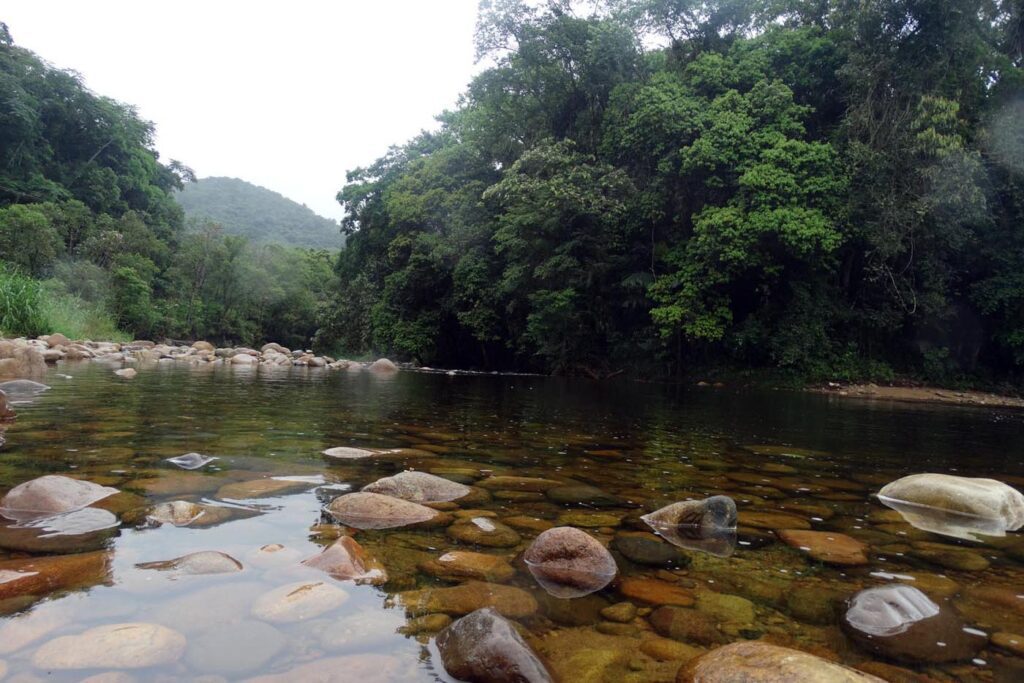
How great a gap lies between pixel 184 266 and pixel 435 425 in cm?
3813

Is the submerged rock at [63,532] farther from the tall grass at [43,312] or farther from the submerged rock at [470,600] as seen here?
the tall grass at [43,312]

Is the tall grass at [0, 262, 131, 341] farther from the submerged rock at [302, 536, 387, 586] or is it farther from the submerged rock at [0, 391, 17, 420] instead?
the submerged rock at [302, 536, 387, 586]

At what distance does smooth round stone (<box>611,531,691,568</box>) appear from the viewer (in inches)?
93.4

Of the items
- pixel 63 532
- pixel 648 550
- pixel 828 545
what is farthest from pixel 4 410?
pixel 828 545

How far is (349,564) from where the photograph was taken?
2133 mm

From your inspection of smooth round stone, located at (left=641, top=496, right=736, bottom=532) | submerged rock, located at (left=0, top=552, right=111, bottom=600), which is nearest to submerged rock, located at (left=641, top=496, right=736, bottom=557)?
smooth round stone, located at (left=641, top=496, right=736, bottom=532)

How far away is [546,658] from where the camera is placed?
164cm

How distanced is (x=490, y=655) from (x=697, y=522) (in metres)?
1.58

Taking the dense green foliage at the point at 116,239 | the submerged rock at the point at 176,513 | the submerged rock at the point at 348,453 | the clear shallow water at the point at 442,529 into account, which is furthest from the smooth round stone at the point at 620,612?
the dense green foliage at the point at 116,239

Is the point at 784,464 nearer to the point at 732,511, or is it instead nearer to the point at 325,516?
the point at 732,511

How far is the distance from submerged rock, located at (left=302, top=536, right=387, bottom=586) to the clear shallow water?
5 centimetres

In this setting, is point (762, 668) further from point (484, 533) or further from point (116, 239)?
point (116, 239)

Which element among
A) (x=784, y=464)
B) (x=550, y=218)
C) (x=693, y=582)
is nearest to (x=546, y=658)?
(x=693, y=582)

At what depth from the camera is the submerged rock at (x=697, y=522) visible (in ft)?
8.73
